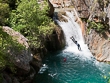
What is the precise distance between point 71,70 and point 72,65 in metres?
1.25

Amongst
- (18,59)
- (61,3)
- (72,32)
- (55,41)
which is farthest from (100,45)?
(61,3)

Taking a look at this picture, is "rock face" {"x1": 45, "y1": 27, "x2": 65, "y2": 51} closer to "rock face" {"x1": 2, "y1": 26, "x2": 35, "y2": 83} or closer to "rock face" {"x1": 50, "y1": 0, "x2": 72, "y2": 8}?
"rock face" {"x1": 50, "y1": 0, "x2": 72, "y2": 8}

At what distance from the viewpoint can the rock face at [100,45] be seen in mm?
23312

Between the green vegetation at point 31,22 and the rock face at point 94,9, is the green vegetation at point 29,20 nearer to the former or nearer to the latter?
the green vegetation at point 31,22

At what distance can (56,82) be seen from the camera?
60.9ft

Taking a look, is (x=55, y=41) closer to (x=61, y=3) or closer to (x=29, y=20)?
(x=29, y=20)

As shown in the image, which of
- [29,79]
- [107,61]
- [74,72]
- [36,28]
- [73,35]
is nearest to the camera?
[29,79]

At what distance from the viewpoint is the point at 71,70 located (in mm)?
21250

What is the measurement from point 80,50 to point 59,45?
288 centimetres

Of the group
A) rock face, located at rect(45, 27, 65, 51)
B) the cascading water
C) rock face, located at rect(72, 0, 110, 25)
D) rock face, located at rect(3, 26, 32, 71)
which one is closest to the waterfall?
the cascading water

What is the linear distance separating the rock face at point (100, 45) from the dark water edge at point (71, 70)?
2.94 ft

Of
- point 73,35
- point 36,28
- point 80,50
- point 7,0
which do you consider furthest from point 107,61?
point 7,0

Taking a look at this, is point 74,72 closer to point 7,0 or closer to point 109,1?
point 109,1

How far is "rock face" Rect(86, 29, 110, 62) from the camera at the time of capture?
76.5 feet
